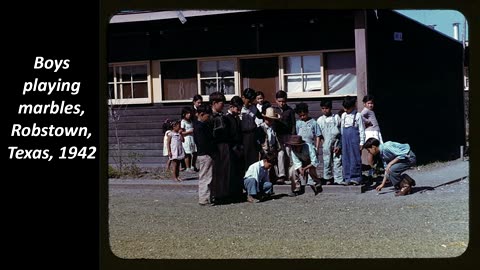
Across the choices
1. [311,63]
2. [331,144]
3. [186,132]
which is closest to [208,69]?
[186,132]

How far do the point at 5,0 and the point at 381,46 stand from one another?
222 cm

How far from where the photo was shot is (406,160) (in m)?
4.31

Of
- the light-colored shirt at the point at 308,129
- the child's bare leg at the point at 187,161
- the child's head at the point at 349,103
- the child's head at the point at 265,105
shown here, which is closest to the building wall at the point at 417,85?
the child's head at the point at 349,103

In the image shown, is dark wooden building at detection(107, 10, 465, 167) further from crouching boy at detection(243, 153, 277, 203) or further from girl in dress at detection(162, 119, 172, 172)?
crouching boy at detection(243, 153, 277, 203)

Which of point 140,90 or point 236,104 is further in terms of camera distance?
point 140,90

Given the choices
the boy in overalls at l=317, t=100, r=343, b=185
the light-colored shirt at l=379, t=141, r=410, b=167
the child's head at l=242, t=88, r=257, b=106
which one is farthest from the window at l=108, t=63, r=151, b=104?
the light-colored shirt at l=379, t=141, r=410, b=167

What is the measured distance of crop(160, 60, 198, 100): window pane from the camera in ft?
14.5

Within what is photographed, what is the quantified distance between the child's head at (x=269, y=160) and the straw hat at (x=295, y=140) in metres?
0.12

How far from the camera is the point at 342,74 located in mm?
4273

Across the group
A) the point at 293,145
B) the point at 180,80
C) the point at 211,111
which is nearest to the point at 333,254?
the point at 293,145

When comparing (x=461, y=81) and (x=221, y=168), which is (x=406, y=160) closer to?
(x=461, y=81)

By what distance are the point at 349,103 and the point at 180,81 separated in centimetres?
102

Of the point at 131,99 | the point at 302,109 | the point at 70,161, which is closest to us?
the point at 70,161

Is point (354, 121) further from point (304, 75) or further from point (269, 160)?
point (269, 160)
